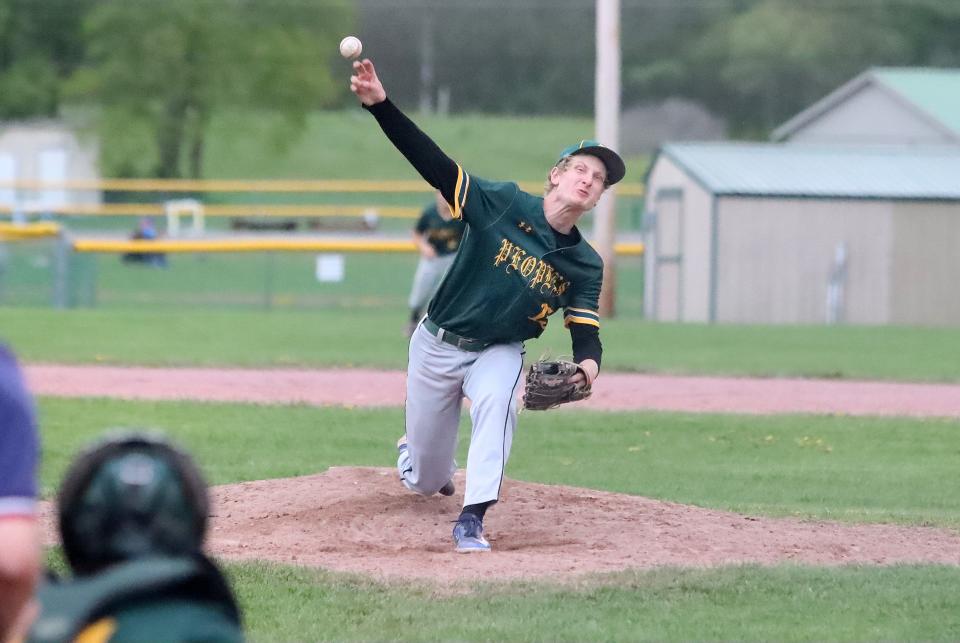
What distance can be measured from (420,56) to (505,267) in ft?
168

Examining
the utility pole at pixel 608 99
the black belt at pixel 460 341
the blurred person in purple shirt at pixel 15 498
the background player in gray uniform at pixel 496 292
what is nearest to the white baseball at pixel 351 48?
the background player in gray uniform at pixel 496 292

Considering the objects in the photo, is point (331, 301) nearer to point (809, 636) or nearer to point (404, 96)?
point (809, 636)

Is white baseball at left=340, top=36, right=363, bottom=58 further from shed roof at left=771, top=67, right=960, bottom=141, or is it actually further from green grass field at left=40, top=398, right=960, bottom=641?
shed roof at left=771, top=67, right=960, bottom=141

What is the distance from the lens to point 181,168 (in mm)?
50656

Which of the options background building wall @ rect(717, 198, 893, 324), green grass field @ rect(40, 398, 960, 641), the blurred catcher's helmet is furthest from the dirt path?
the blurred catcher's helmet

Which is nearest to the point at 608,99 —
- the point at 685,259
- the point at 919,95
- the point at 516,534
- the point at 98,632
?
the point at 685,259

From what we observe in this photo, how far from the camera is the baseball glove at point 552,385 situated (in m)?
6.27

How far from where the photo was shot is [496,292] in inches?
239

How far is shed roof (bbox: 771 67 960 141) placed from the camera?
34.3 metres

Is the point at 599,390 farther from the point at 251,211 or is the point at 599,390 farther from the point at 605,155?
the point at 251,211

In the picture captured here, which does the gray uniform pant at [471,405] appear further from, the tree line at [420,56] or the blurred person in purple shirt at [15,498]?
the tree line at [420,56]

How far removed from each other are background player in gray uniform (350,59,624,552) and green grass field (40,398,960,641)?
2.63ft

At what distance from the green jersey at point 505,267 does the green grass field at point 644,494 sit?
1.11 m

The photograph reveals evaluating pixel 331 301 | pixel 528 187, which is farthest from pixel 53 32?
pixel 331 301
